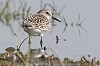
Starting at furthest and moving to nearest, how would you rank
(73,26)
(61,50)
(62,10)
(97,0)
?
(97,0) → (62,10) → (73,26) → (61,50)

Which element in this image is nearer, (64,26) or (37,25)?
(37,25)

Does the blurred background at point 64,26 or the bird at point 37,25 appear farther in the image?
the bird at point 37,25

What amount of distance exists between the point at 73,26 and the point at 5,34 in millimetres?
1681

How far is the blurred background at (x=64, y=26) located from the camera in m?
8.57

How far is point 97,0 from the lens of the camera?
11.8m

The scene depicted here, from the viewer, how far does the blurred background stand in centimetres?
857

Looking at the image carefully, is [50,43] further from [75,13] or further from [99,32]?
[75,13]

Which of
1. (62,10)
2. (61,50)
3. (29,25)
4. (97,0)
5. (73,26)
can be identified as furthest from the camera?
(97,0)

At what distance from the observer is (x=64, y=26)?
10.3m

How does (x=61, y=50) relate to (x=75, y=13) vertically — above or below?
below

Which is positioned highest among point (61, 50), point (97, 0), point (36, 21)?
point (97, 0)

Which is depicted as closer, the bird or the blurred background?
the blurred background

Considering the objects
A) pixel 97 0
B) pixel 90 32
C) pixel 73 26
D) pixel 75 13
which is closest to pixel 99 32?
pixel 90 32

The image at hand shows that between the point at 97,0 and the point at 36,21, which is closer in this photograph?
the point at 36,21
